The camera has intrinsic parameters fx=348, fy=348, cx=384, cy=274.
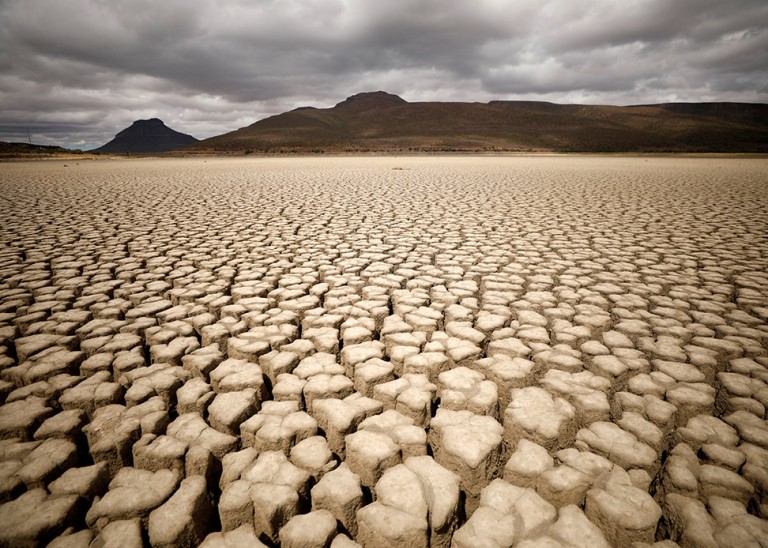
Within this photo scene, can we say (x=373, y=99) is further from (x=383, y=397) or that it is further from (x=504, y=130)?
(x=383, y=397)

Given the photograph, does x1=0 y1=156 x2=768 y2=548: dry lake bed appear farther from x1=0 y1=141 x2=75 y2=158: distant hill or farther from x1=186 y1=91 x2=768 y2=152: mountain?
x1=186 y1=91 x2=768 y2=152: mountain

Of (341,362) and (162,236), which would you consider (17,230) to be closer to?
(162,236)

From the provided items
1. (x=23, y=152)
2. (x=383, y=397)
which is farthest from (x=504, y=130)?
(x=383, y=397)

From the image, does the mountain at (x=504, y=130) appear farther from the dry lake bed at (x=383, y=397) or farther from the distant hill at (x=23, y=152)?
the dry lake bed at (x=383, y=397)

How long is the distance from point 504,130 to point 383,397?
186 ft

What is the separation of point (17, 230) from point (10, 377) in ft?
11.0

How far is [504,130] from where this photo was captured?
50.7 m

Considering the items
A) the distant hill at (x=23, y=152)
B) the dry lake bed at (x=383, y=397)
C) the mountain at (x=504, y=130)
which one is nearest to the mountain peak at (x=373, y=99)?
the mountain at (x=504, y=130)

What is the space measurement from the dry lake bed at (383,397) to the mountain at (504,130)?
34971mm

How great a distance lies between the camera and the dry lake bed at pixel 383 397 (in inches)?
34.9

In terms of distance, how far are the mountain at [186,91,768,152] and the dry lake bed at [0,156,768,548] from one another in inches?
1377

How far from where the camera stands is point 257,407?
1.25 metres

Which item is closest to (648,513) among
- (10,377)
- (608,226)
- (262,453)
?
(262,453)

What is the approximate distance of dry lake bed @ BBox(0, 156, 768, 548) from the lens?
2.91 feet
